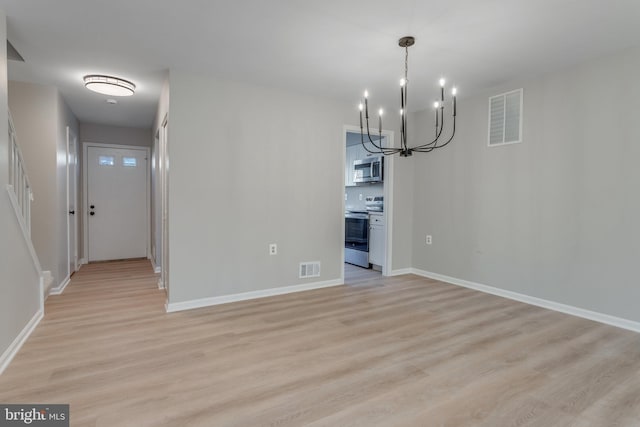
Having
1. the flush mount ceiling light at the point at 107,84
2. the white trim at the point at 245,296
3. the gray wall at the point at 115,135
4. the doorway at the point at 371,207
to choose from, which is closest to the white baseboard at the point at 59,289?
the white trim at the point at 245,296

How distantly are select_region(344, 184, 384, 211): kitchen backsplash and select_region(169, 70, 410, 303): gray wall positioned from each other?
1.71m

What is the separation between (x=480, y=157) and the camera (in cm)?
403

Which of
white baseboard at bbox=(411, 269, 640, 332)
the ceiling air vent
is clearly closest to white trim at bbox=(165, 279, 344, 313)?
white baseboard at bbox=(411, 269, 640, 332)

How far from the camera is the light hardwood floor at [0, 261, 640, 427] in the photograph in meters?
1.71

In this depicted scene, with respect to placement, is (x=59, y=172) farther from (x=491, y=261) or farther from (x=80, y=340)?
(x=491, y=261)

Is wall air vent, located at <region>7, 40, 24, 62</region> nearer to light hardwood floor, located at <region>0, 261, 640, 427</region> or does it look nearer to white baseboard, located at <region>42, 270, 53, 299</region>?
white baseboard, located at <region>42, 270, 53, 299</region>

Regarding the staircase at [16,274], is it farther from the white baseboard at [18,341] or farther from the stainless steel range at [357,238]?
the stainless steel range at [357,238]

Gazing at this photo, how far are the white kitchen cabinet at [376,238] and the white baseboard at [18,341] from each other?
4.00m

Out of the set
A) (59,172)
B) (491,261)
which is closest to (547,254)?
(491,261)

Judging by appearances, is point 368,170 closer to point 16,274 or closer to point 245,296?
point 245,296

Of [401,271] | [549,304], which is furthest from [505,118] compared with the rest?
[401,271]

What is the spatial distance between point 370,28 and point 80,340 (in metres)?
3.28

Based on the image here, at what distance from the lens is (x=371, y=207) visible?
565 centimetres

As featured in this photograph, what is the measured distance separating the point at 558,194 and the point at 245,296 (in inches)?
136
